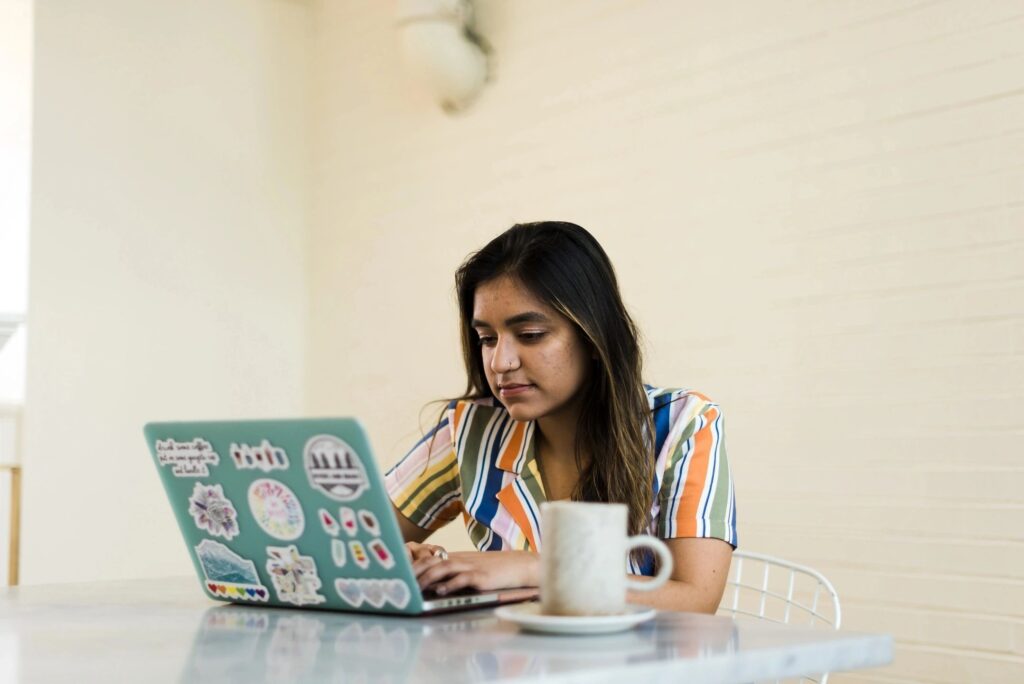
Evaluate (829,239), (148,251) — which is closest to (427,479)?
(829,239)

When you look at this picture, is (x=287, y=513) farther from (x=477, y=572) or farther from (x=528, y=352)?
(x=528, y=352)

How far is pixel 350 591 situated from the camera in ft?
3.97

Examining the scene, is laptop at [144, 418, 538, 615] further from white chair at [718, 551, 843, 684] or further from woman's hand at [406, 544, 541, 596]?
white chair at [718, 551, 843, 684]

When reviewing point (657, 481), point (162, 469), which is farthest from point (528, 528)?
point (162, 469)

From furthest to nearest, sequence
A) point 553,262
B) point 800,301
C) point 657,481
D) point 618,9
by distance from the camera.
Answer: point 618,9 → point 800,301 → point 553,262 → point 657,481

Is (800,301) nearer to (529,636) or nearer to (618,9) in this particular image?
(618,9)

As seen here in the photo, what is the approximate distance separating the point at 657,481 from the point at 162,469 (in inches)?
28.1

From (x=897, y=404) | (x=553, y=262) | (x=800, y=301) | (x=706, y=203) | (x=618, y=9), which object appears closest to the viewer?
(x=553, y=262)

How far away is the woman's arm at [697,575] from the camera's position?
4.97ft

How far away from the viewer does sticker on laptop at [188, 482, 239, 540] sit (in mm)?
1271

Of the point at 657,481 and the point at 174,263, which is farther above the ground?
the point at 174,263

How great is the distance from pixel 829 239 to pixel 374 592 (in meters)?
1.96

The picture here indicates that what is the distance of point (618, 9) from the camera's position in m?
3.52

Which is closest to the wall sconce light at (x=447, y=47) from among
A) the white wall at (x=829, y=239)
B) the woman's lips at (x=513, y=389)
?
the white wall at (x=829, y=239)
